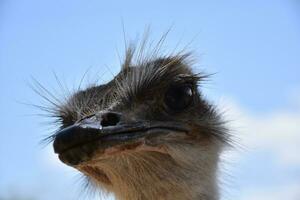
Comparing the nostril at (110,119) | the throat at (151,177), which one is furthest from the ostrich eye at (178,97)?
the nostril at (110,119)

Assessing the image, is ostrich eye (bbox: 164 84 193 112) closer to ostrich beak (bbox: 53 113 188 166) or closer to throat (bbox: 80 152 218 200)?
throat (bbox: 80 152 218 200)

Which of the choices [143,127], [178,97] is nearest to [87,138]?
[143,127]

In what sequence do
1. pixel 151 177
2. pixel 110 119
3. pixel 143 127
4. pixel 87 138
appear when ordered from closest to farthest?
pixel 87 138, pixel 110 119, pixel 143 127, pixel 151 177

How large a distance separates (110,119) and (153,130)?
10.0 inches

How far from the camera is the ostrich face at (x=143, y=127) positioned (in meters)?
3.12

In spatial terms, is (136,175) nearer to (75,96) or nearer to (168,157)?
(168,157)

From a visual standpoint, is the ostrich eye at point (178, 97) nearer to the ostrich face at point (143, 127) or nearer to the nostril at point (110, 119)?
the ostrich face at point (143, 127)

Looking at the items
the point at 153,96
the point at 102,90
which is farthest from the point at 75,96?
the point at 153,96

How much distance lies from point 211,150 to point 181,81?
1.37 ft

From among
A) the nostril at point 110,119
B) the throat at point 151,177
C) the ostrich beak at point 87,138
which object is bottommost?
the throat at point 151,177

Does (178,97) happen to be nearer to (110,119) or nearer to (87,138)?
(110,119)

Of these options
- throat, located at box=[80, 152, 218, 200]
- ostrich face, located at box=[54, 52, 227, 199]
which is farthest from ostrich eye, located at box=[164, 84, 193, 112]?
throat, located at box=[80, 152, 218, 200]

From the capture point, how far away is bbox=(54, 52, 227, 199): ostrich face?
3.12m

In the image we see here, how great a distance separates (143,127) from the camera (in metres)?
3.37
